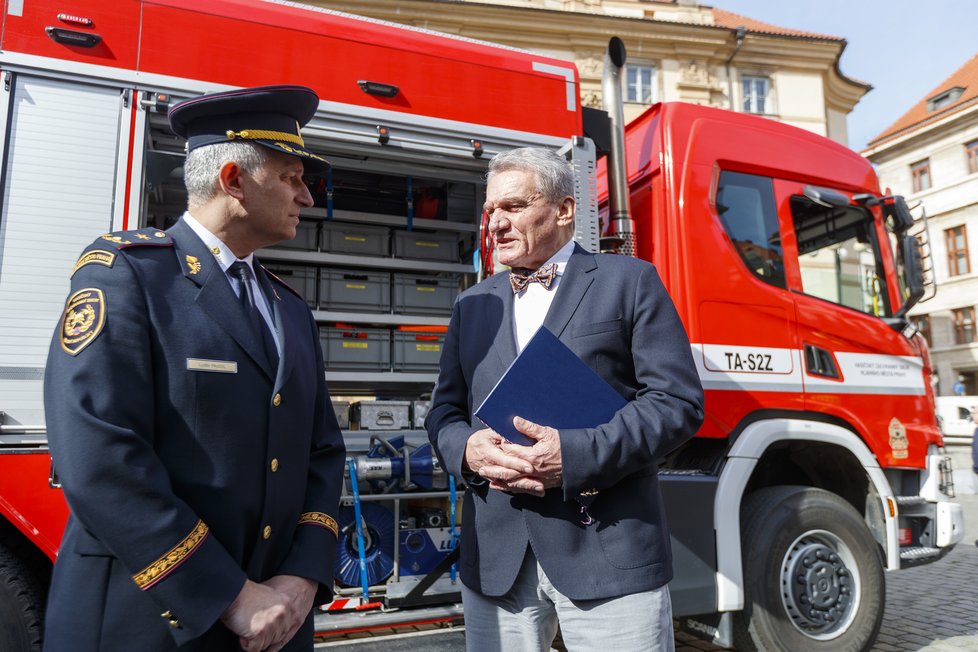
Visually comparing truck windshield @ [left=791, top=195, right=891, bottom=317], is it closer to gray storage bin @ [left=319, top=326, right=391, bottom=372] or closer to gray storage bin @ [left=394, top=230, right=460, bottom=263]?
gray storage bin @ [left=394, top=230, right=460, bottom=263]

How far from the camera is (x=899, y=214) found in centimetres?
424

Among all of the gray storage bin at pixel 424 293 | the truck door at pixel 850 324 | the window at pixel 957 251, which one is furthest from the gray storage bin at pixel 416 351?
the window at pixel 957 251

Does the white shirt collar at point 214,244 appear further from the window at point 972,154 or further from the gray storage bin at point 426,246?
the window at point 972,154

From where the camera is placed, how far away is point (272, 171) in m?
1.67

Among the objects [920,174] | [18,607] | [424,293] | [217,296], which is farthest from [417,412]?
[920,174]

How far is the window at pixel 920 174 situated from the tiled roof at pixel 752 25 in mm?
12788

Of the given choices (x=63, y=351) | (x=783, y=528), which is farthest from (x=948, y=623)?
(x=63, y=351)

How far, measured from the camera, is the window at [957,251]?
32781 millimetres

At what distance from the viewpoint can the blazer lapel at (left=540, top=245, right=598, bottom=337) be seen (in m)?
1.87

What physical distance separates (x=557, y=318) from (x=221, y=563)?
1023 mm

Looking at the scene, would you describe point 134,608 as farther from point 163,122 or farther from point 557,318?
point 163,122

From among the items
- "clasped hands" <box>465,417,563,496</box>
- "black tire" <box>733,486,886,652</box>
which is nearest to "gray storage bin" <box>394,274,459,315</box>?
"black tire" <box>733,486,886,652</box>

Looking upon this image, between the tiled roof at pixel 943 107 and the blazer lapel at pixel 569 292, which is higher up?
the tiled roof at pixel 943 107

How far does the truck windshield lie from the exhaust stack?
43.7 inches
